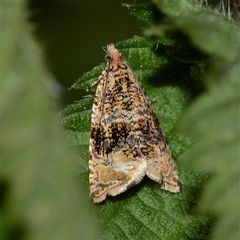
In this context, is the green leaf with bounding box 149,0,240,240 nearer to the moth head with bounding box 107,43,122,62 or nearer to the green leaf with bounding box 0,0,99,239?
the green leaf with bounding box 0,0,99,239

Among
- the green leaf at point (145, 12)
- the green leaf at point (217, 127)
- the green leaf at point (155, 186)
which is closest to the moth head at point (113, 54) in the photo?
the green leaf at point (155, 186)

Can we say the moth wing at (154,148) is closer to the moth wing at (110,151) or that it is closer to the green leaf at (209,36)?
the moth wing at (110,151)

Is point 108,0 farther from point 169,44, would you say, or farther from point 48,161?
point 48,161

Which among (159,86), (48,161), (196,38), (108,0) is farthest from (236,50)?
(108,0)

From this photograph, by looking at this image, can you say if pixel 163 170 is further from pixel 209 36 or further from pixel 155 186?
pixel 209 36

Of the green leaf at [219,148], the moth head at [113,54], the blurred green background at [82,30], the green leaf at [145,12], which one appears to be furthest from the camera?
the blurred green background at [82,30]

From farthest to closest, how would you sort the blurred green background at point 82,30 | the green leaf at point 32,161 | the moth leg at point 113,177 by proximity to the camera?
the blurred green background at point 82,30 → the moth leg at point 113,177 → the green leaf at point 32,161

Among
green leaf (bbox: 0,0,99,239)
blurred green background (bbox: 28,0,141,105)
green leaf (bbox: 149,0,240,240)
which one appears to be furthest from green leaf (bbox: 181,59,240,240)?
blurred green background (bbox: 28,0,141,105)

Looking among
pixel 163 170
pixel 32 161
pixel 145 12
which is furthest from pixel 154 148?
pixel 32 161
